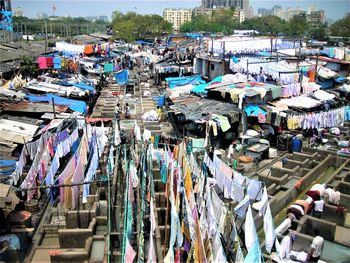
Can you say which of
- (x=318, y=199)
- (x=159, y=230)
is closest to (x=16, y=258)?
(x=159, y=230)

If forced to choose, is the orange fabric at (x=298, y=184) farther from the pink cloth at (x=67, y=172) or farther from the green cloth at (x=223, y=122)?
the pink cloth at (x=67, y=172)

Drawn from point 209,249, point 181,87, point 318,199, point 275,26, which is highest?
point 275,26

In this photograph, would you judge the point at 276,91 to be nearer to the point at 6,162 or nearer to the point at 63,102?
the point at 63,102

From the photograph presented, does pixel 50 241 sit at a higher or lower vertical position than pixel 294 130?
lower

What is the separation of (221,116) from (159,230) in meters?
10.2

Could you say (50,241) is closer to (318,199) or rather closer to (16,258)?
(16,258)

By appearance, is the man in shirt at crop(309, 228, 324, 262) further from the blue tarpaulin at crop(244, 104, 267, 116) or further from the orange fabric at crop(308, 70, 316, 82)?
the orange fabric at crop(308, 70, 316, 82)

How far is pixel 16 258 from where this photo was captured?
38.8 ft

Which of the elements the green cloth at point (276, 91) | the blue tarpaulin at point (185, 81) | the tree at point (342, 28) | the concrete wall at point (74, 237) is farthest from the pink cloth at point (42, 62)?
the tree at point (342, 28)

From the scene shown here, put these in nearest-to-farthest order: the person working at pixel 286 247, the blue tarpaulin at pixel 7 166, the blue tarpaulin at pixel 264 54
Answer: the person working at pixel 286 247 → the blue tarpaulin at pixel 7 166 → the blue tarpaulin at pixel 264 54

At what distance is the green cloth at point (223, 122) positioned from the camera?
Result: 2086 cm

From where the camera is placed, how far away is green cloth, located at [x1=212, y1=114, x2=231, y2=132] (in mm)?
20859

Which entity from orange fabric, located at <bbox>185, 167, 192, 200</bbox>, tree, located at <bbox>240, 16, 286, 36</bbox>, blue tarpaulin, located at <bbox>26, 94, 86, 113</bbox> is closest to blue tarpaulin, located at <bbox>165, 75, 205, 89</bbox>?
blue tarpaulin, located at <bbox>26, 94, 86, 113</bbox>

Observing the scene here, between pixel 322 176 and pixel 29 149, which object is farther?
pixel 322 176
